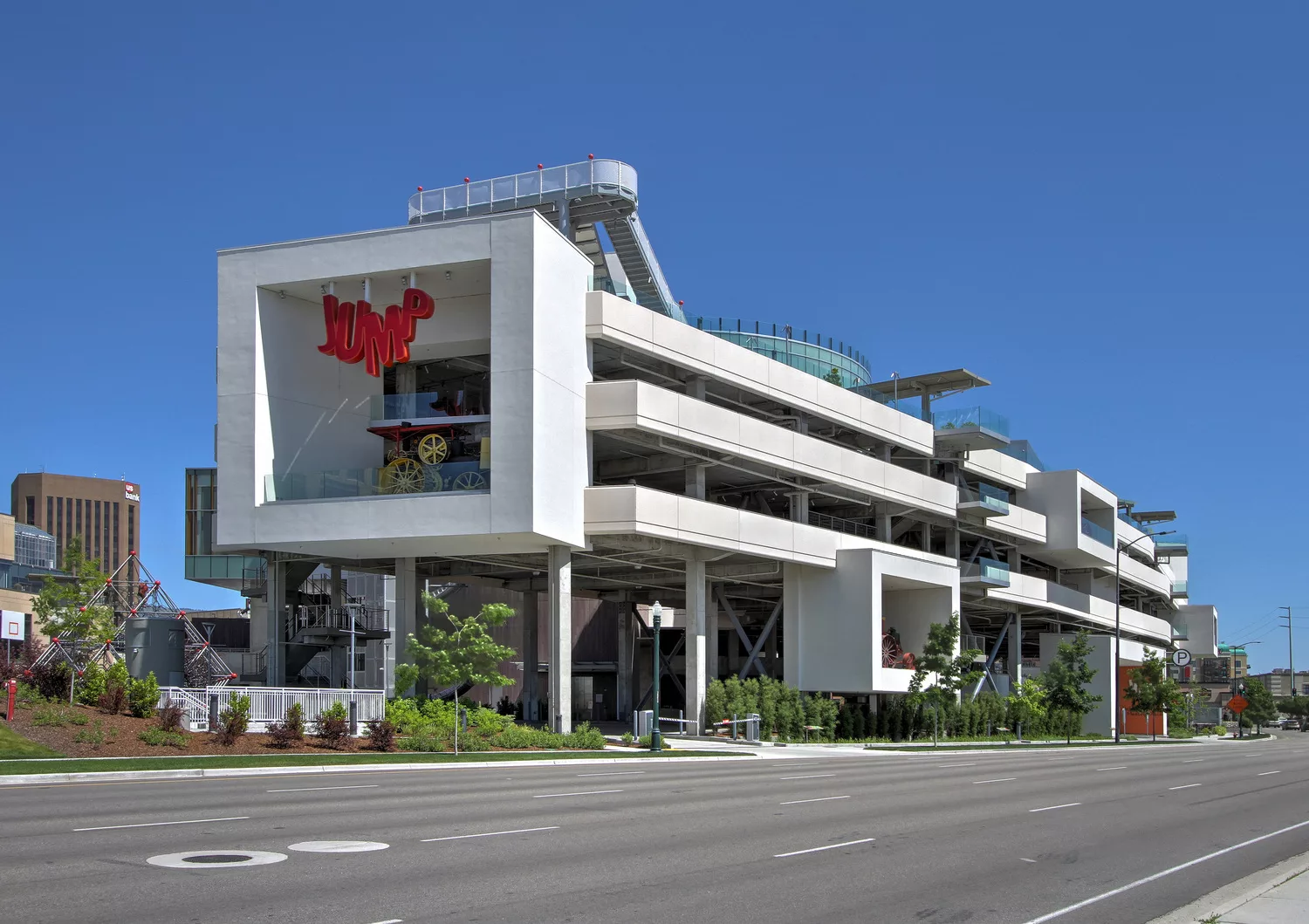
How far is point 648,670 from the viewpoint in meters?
76.8

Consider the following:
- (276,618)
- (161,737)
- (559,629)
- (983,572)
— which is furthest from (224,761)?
(983,572)

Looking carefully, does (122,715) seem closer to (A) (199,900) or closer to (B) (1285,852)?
(A) (199,900)

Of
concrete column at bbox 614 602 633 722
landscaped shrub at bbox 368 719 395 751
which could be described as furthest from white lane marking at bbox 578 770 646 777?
concrete column at bbox 614 602 633 722

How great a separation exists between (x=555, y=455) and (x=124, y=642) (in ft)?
65.8

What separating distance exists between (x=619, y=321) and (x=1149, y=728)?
191 ft

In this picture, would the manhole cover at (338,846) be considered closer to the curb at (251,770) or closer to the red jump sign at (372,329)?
the curb at (251,770)

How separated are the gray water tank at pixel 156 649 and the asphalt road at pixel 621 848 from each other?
2402cm

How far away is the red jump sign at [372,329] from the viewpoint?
41.4 m

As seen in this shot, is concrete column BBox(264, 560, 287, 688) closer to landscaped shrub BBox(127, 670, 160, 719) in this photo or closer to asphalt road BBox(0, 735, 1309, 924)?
landscaped shrub BBox(127, 670, 160, 719)

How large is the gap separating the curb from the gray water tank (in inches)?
787

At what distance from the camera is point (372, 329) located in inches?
1650

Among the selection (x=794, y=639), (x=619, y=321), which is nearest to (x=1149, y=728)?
(x=794, y=639)

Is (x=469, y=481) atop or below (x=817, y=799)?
atop

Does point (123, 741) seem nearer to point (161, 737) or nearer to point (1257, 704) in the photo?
point (161, 737)
